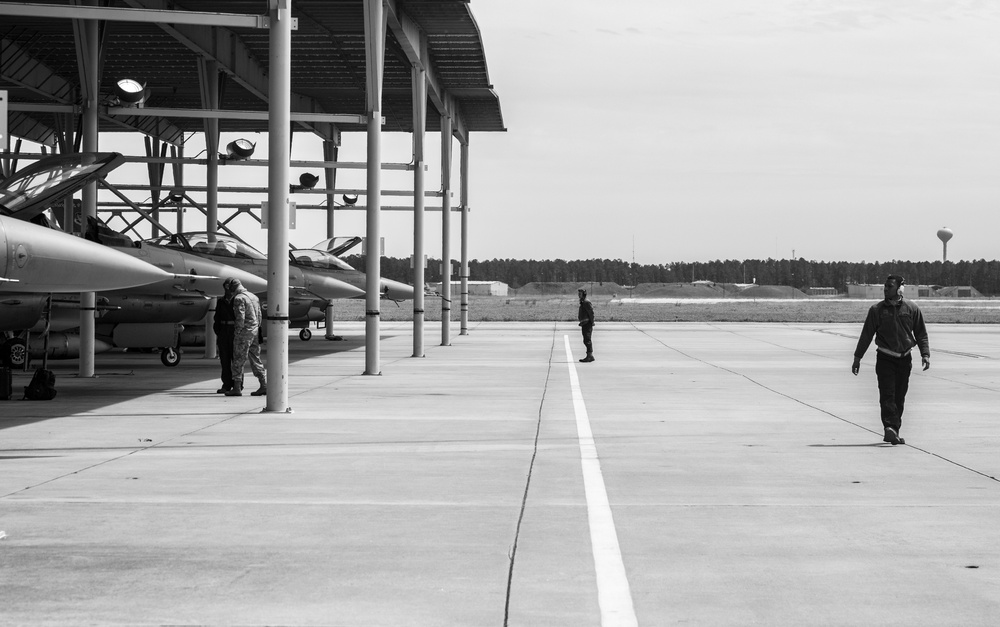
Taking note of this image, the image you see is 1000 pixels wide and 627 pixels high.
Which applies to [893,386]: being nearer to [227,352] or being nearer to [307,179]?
[227,352]

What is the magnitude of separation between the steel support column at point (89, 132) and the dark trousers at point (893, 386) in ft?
42.7

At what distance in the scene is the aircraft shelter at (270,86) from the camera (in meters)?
14.2

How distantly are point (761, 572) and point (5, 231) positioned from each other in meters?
7.85

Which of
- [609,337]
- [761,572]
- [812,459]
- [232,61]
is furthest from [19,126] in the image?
[761,572]

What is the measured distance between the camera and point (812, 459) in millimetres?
10250

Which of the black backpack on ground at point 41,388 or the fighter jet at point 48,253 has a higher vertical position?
the fighter jet at point 48,253

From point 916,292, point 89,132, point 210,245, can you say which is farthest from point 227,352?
point 916,292

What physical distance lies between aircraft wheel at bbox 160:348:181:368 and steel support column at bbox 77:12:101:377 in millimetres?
3062

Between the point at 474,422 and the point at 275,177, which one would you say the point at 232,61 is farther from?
the point at 474,422

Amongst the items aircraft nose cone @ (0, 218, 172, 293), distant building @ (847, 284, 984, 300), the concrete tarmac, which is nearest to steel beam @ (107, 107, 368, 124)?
the concrete tarmac

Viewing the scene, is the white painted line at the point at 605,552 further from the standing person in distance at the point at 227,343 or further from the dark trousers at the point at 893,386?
the standing person in distance at the point at 227,343

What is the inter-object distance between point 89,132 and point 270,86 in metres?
6.40

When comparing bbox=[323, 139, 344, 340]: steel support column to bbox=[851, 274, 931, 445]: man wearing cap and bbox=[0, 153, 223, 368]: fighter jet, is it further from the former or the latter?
bbox=[851, 274, 931, 445]: man wearing cap

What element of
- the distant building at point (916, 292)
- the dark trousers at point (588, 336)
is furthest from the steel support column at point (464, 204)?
the distant building at point (916, 292)
